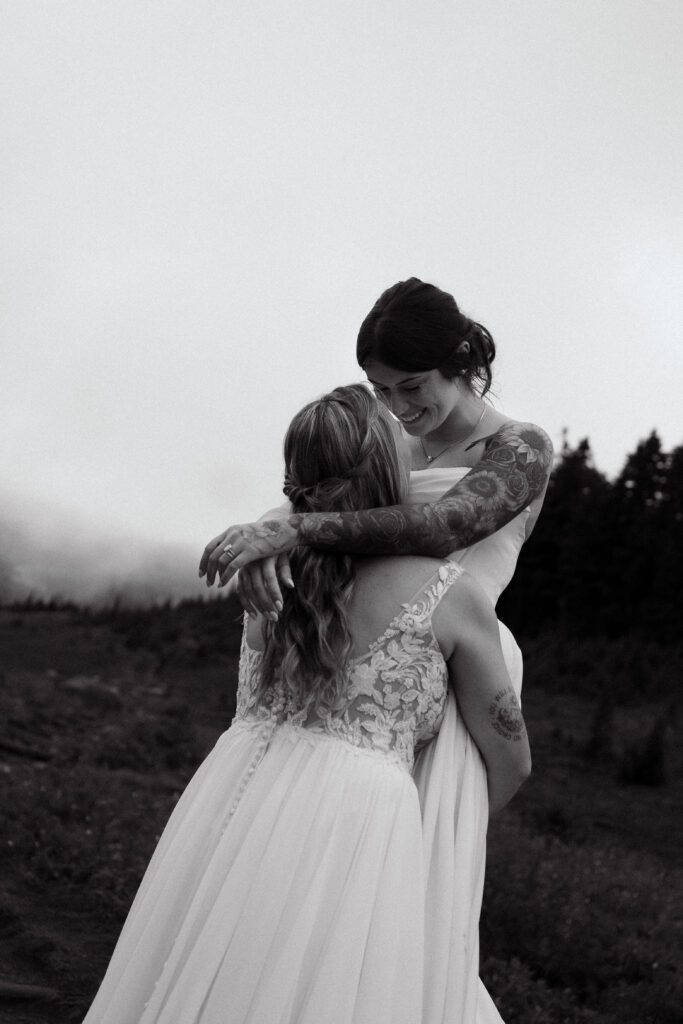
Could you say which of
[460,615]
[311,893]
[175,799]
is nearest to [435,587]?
[460,615]

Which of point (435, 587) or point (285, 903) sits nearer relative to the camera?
point (285, 903)

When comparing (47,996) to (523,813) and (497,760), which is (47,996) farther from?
(523,813)

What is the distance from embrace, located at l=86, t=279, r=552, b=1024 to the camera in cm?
250

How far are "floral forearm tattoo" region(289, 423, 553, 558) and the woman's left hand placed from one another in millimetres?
57

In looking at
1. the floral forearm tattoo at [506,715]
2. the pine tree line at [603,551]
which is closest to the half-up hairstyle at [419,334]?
the floral forearm tattoo at [506,715]

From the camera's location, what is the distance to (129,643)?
24938mm

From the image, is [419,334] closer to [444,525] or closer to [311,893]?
[444,525]

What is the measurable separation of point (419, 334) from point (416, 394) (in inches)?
8.0

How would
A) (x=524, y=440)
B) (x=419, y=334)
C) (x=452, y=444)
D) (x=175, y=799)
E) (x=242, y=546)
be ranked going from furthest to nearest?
(x=175, y=799)
(x=452, y=444)
(x=419, y=334)
(x=524, y=440)
(x=242, y=546)

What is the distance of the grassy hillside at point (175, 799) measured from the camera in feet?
19.4

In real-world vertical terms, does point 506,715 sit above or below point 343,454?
below

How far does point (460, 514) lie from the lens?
284 centimetres

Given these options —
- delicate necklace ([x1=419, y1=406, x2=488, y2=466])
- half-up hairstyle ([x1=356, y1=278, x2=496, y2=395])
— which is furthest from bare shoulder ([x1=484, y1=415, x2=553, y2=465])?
half-up hairstyle ([x1=356, y1=278, x2=496, y2=395])

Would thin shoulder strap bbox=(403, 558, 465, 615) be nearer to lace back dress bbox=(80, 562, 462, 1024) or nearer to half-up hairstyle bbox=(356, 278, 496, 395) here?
lace back dress bbox=(80, 562, 462, 1024)
